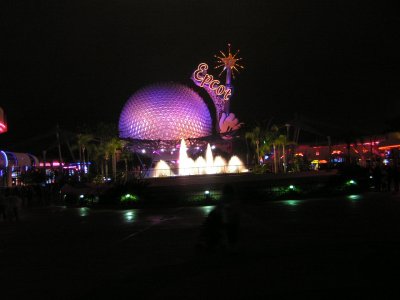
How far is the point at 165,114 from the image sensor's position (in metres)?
64.8

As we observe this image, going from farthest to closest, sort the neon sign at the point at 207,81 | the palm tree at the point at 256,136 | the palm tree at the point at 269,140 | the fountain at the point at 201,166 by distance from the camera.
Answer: the neon sign at the point at 207,81 < the palm tree at the point at 256,136 < the palm tree at the point at 269,140 < the fountain at the point at 201,166

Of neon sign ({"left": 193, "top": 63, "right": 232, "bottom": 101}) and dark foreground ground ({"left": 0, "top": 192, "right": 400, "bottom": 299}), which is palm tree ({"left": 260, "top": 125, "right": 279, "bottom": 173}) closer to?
neon sign ({"left": 193, "top": 63, "right": 232, "bottom": 101})

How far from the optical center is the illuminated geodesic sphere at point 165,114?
6475 centimetres

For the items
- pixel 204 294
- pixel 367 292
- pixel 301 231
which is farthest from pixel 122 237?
pixel 367 292

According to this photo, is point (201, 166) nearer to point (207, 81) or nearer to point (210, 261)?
point (207, 81)

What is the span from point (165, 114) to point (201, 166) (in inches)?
767

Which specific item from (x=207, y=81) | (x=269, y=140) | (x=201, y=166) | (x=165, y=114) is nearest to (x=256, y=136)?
(x=269, y=140)

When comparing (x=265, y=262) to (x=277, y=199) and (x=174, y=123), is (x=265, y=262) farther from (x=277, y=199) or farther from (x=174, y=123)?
(x=174, y=123)

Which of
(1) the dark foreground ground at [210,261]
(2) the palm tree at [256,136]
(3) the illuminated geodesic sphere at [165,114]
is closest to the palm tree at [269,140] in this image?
(2) the palm tree at [256,136]

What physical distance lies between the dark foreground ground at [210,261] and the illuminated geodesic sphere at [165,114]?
1941 inches

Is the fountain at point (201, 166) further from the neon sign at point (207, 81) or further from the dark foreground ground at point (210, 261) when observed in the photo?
the dark foreground ground at point (210, 261)

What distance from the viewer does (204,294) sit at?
6.71 m

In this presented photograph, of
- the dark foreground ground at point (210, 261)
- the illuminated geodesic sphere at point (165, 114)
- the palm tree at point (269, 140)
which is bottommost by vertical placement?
the dark foreground ground at point (210, 261)

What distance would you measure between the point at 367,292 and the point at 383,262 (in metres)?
1.98
